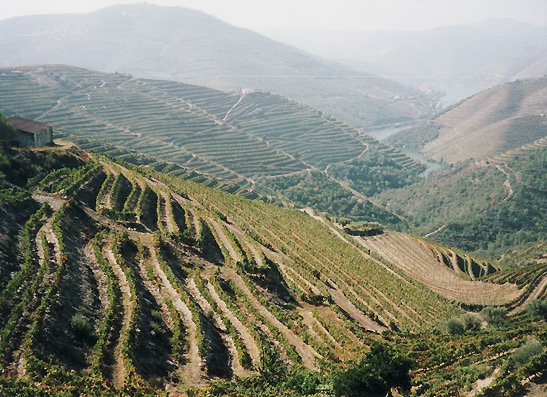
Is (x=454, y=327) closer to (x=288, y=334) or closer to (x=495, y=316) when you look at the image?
(x=495, y=316)

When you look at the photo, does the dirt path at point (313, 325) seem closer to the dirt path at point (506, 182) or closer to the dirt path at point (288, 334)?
the dirt path at point (288, 334)

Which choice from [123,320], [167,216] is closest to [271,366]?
[123,320]

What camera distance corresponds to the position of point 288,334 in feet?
99.1

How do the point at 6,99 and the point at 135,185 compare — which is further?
the point at 6,99

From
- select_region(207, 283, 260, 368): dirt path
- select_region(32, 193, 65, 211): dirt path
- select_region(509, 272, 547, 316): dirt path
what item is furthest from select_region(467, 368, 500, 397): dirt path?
select_region(509, 272, 547, 316): dirt path

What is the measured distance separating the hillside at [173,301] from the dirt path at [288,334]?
14 cm

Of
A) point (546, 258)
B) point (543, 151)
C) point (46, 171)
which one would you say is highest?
point (46, 171)

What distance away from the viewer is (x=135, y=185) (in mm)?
53281

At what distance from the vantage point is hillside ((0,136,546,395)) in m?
20.9

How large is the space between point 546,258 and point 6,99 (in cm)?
18315

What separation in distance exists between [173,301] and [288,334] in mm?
8731

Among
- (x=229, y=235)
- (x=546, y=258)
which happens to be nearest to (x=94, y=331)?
(x=229, y=235)

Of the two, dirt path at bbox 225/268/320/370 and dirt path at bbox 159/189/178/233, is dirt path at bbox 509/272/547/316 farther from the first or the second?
dirt path at bbox 159/189/178/233

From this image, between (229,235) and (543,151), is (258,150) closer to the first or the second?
(543,151)
